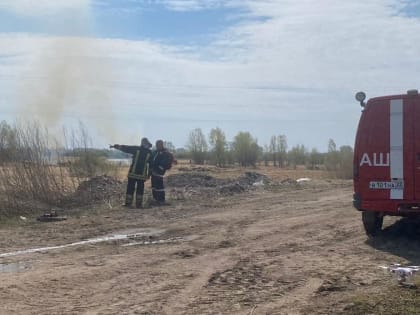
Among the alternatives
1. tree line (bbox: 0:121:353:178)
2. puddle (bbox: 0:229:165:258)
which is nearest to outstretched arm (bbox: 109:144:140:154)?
puddle (bbox: 0:229:165:258)

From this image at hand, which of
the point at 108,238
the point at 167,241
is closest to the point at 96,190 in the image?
the point at 108,238

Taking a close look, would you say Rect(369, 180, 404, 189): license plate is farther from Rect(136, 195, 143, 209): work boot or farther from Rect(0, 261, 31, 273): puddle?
Rect(136, 195, 143, 209): work boot

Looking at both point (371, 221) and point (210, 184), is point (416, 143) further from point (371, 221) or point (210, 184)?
point (210, 184)

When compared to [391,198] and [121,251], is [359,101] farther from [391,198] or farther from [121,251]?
[121,251]

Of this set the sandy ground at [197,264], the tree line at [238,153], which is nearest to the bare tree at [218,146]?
the tree line at [238,153]

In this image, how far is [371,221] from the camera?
11.2m

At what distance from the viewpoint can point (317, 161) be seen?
75.0 m

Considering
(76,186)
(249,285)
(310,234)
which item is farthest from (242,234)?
(76,186)

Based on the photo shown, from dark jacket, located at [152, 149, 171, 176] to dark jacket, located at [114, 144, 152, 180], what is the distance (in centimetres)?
27

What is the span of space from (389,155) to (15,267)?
6252 mm

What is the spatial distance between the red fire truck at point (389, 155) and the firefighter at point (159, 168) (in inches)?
332

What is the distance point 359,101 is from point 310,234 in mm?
2672

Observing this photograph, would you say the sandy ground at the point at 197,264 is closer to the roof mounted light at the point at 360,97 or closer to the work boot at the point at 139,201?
the work boot at the point at 139,201

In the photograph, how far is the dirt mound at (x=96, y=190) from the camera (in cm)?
1856
